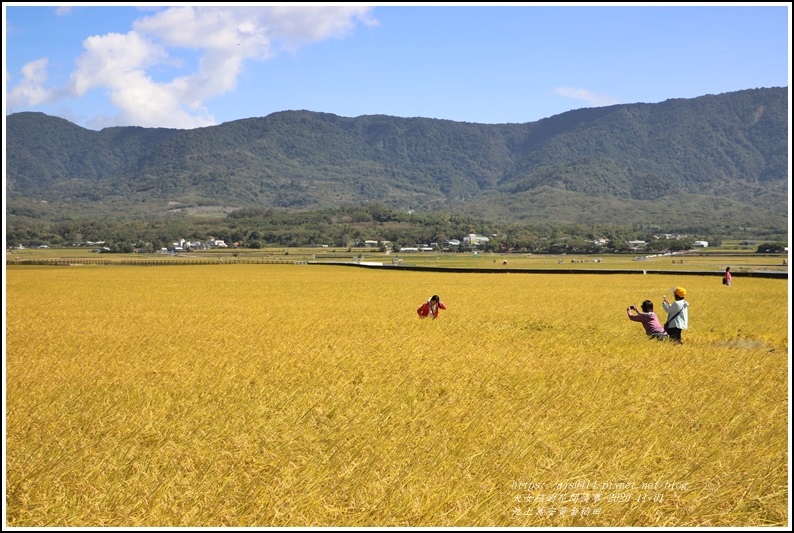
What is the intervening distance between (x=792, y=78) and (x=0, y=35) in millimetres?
7911

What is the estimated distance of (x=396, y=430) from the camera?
964cm

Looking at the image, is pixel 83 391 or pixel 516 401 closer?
pixel 516 401

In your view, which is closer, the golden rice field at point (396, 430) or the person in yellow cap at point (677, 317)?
the golden rice field at point (396, 430)

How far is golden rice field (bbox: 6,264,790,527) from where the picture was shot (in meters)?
7.14

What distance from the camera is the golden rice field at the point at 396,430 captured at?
7137 millimetres

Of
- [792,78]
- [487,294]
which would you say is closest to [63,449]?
[792,78]

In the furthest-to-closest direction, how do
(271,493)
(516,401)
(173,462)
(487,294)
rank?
(487,294)
(516,401)
(173,462)
(271,493)

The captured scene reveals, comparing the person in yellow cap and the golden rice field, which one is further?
the person in yellow cap

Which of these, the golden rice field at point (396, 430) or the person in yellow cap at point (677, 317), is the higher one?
the person in yellow cap at point (677, 317)

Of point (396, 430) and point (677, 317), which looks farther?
point (677, 317)

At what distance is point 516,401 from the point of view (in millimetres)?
11391

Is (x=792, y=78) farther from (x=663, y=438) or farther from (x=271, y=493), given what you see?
(x=271, y=493)

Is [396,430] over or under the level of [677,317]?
under

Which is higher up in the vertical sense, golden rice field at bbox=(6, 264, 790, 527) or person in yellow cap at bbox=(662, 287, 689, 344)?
person in yellow cap at bbox=(662, 287, 689, 344)
